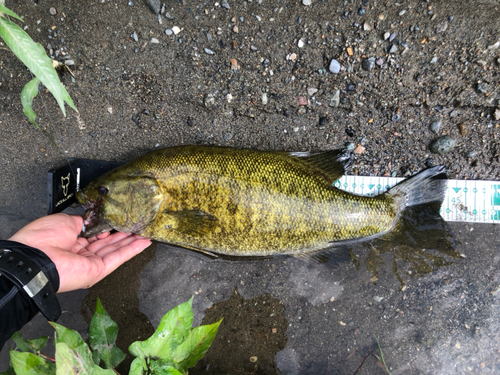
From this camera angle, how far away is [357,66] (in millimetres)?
2938

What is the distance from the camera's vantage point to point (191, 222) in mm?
2684

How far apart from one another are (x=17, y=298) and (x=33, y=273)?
0.66ft

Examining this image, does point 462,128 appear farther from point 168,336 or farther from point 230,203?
point 168,336

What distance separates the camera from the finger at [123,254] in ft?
9.27

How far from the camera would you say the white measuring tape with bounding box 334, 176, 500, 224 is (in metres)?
2.96

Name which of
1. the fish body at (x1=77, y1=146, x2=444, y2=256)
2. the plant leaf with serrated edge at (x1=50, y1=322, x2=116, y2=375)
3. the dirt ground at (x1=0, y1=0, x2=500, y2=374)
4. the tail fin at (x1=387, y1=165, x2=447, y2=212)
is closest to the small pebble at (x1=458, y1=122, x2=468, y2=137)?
the dirt ground at (x1=0, y1=0, x2=500, y2=374)

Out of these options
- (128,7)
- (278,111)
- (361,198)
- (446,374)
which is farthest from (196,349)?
(128,7)

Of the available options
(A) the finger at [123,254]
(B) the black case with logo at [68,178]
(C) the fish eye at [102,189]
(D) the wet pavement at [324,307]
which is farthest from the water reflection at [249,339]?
(B) the black case with logo at [68,178]

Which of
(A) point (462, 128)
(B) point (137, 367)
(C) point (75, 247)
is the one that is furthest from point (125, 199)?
(A) point (462, 128)

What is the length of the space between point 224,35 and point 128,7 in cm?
100

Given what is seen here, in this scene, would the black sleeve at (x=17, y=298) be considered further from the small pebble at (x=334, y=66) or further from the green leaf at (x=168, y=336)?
the small pebble at (x=334, y=66)

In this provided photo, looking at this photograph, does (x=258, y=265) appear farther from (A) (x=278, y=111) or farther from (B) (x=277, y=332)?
(A) (x=278, y=111)

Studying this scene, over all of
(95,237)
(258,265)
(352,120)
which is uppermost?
(352,120)

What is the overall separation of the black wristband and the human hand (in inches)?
3.9
